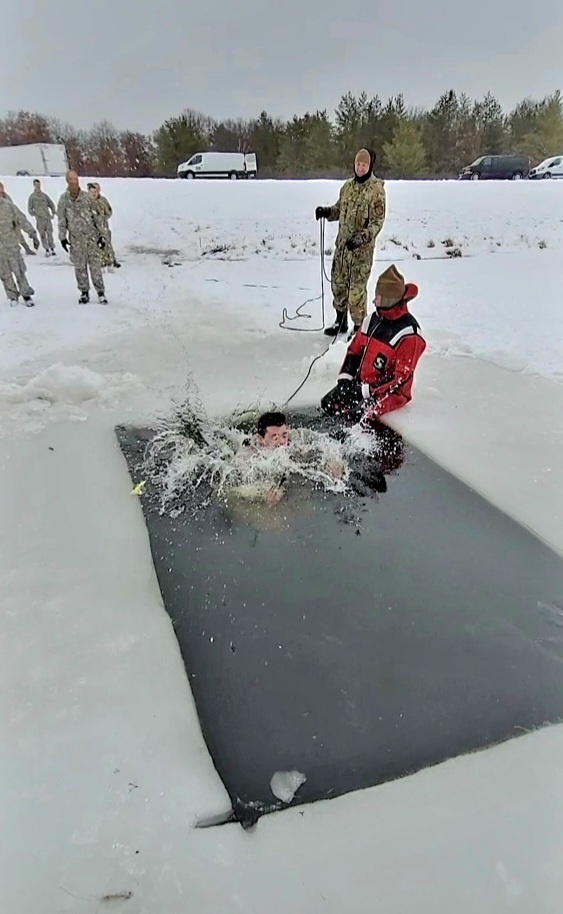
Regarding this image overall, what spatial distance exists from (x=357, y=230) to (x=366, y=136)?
0.67 metres

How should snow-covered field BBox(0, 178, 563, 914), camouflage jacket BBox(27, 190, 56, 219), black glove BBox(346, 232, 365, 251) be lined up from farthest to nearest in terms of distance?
camouflage jacket BBox(27, 190, 56, 219) < black glove BBox(346, 232, 365, 251) < snow-covered field BBox(0, 178, 563, 914)

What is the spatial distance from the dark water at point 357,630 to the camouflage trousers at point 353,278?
2059 mm

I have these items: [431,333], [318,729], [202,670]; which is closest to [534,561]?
[318,729]

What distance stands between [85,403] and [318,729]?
225cm

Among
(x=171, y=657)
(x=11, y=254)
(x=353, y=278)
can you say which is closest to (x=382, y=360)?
(x=353, y=278)

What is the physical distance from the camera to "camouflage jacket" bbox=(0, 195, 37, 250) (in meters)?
4.69

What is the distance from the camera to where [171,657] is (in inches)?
58.7

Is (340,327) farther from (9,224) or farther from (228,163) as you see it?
(228,163)

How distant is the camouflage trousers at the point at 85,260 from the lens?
16.0 ft

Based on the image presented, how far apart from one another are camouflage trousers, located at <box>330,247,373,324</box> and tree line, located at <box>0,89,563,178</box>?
0.52 metres

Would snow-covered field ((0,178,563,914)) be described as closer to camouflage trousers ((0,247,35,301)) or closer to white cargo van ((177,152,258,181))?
camouflage trousers ((0,247,35,301))

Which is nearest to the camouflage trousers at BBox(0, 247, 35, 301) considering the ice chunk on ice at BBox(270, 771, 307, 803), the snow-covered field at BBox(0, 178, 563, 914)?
the snow-covered field at BBox(0, 178, 563, 914)

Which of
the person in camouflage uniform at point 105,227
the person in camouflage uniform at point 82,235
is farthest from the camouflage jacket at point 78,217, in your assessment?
the person in camouflage uniform at point 105,227

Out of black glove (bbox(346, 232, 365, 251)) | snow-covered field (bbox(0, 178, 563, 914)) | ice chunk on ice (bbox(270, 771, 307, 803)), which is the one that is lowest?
ice chunk on ice (bbox(270, 771, 307, 803))
